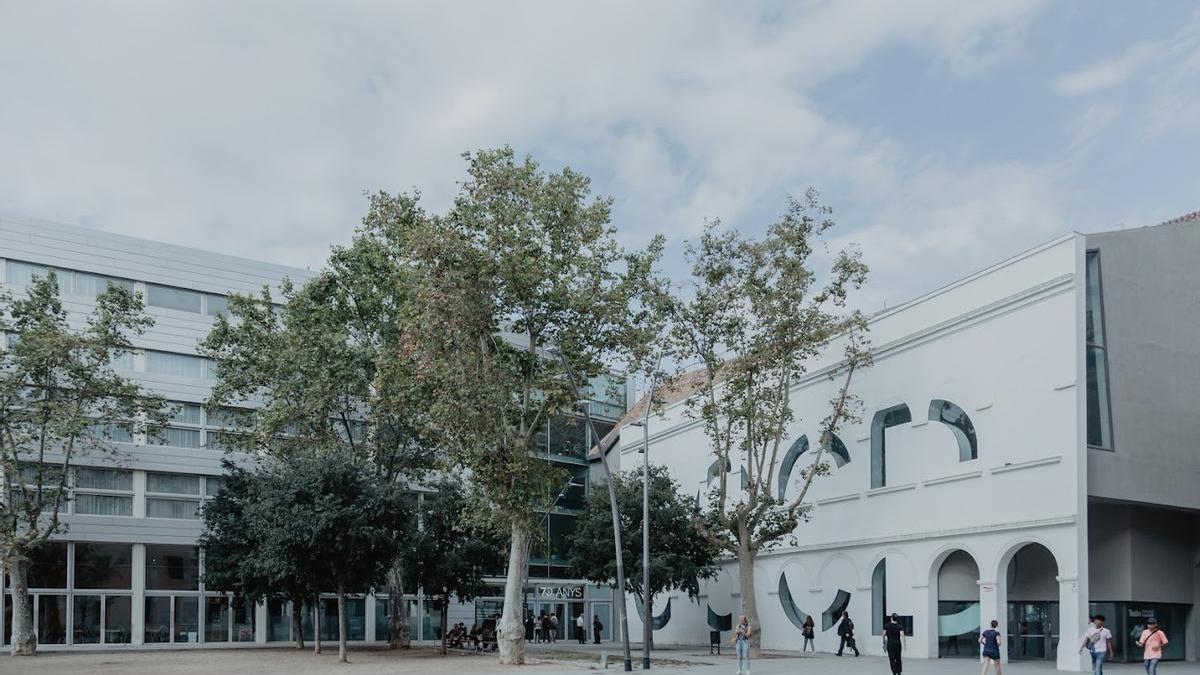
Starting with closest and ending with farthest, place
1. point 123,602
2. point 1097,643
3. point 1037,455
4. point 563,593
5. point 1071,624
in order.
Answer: point 1097,643
point 1071,624
point 1037,455
point 123,602
point 563,593

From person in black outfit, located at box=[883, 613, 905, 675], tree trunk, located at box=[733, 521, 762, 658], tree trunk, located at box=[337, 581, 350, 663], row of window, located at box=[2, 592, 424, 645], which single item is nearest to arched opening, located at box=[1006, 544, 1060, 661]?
tree trunk, located at box=[733, 521, 762, 658]

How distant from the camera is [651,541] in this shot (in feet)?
141

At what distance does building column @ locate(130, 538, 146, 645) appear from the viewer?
155 feet

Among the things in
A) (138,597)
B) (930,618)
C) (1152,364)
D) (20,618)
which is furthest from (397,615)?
(1152,364)

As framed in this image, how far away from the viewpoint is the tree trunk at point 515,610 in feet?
111

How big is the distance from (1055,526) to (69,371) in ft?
105

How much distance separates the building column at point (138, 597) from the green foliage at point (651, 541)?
58.4ft

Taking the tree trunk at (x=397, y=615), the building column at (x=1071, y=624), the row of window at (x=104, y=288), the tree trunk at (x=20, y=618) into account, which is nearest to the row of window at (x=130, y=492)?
the tree trunk at (x=20, y=618)

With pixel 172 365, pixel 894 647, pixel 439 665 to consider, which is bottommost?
pixel 439 665

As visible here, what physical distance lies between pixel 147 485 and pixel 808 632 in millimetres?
27297

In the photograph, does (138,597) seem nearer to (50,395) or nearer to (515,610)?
(50,395)

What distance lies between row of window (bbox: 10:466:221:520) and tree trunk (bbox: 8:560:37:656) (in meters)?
4.30

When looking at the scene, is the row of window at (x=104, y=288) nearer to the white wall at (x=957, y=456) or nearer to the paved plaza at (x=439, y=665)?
the paved plaza at (x=439, y=665)

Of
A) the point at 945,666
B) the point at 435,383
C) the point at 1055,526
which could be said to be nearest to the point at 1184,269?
the point at 1055,526
